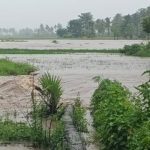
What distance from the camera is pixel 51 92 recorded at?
11.5 meters

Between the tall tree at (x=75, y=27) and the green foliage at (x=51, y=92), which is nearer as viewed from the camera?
the green foliage at (x=51, y=92)

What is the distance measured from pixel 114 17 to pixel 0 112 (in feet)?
402

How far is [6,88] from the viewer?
17312 mm

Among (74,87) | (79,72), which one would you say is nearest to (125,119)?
(74,87)

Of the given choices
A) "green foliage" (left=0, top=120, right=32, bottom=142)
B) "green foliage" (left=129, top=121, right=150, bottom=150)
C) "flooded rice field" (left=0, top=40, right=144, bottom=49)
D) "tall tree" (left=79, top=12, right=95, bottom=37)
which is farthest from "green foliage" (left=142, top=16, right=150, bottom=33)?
"tall tree" (left=79, top=12, right=95, bottom=37)

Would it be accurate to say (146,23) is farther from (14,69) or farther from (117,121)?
(117,121)

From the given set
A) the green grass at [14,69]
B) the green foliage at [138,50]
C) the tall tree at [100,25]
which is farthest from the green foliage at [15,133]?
the tall tree at [100,25]

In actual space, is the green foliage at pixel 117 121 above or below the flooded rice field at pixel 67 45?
above

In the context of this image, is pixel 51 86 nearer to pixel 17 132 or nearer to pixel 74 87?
pixel 17 132

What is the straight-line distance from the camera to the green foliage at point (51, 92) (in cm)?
1138

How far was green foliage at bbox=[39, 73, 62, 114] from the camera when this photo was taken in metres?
11.4

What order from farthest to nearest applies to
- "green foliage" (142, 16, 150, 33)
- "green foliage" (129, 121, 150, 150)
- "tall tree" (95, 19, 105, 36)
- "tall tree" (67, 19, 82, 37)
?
"tall tree" (95, 19, 105, 36) < "tall tree" (67, 19, 82, 37) < "green foliage" (142, 16, 150, 33) < "green foliage" (129, 121, 150, 150)

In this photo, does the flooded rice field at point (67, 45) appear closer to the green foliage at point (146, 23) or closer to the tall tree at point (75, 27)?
the green foliage at point (146, 23)

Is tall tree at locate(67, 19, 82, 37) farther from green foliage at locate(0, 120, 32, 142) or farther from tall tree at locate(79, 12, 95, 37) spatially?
green foliage at locate(0, 120, 32, 142)
